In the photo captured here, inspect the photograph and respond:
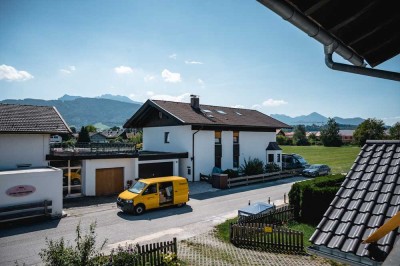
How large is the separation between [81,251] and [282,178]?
2669 cm

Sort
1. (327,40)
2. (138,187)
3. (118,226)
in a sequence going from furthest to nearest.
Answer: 1. (138,187)
2. (118,226)
3. (327,40)

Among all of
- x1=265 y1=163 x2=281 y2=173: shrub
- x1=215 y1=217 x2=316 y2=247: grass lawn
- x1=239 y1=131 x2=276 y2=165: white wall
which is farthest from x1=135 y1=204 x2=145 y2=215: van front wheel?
x1=265 y1=163 x2=281 y2=173: shrub

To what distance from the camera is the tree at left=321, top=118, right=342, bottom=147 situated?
280 feet

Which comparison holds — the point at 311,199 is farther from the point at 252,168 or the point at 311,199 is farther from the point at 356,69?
the point at 356,69

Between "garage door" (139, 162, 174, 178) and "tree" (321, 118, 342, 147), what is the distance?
2829 inches

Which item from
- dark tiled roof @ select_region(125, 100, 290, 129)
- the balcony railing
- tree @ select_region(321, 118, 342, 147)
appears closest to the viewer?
the balcony railing

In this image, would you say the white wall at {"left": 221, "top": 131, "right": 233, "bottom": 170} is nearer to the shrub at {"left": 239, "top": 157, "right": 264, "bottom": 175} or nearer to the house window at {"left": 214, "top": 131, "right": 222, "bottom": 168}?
the house window at {"left": 214, "top": 131, "right": 222, "bottom": 168}

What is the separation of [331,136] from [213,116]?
2609 inches

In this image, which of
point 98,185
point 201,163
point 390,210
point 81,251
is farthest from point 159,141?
point 390,210

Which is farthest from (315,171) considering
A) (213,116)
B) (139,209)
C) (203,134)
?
(139,209)

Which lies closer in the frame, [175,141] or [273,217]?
[273,217]

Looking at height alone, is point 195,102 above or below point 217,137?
above

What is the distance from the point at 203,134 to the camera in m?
28.3

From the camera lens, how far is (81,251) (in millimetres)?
7594
